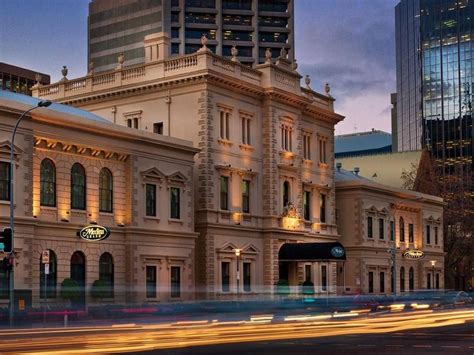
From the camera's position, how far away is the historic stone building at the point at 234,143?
61.0 meters

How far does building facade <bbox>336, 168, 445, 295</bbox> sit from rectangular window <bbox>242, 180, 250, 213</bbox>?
13979 millimetres

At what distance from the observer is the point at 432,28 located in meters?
182

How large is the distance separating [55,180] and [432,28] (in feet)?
471

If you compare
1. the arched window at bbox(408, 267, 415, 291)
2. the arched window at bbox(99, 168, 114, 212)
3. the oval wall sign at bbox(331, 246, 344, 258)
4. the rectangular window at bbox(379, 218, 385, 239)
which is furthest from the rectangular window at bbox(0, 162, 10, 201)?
the arched window at bbox(408, 267, 415, 291)

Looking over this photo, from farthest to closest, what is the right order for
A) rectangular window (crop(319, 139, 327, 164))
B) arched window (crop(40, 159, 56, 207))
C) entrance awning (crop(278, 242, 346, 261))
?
rectangular window (crop(319, 139, 327, 164)) → entrance awning (crop(278, 242, 346, 261)) → arched window (crop(40, 159, 56, 207))

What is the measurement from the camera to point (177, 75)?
61.9 meters

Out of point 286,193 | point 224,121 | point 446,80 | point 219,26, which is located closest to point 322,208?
point 286,193

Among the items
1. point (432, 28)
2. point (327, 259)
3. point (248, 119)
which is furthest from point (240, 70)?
point (432, 28)

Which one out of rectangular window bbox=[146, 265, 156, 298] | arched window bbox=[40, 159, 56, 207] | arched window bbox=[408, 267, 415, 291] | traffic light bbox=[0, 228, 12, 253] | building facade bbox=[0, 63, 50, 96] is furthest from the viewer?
building facade bbox=[0, 63, 50, 96]

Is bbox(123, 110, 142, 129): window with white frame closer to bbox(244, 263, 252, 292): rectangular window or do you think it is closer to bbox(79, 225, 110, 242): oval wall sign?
bbox(244, 263, 252, 292): rectangular window

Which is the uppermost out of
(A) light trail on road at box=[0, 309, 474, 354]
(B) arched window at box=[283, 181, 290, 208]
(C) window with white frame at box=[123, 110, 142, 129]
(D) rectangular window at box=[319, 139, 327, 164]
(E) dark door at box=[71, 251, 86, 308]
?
(C) window with white frame at box=[123, 110, 142, 129]

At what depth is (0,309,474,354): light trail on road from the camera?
82.6 feet

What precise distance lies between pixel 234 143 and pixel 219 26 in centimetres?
8476

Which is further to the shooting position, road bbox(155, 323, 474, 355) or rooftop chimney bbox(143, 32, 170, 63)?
rooftop chimney bbox(143, 32, 170, 63)
